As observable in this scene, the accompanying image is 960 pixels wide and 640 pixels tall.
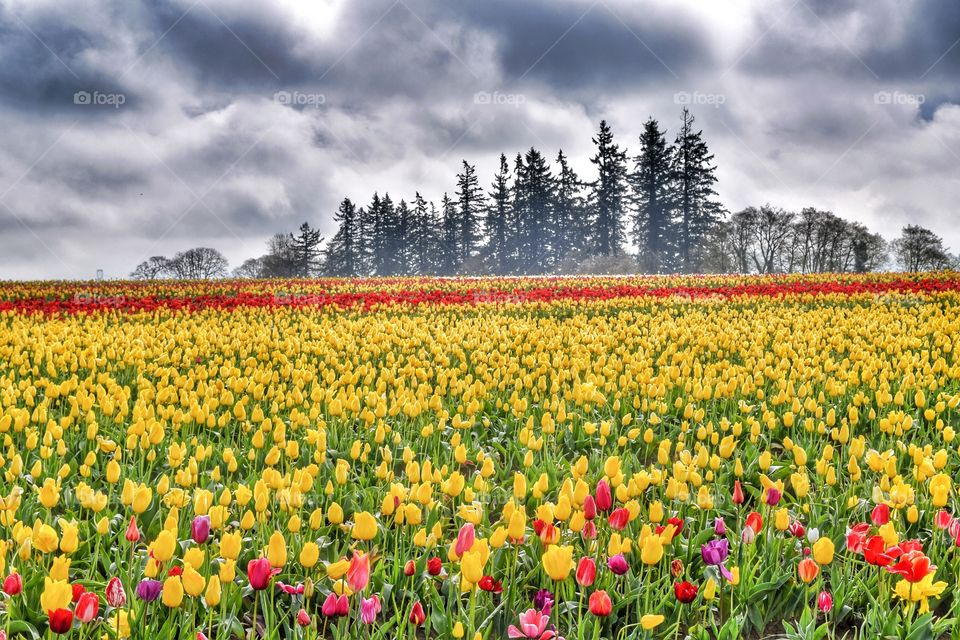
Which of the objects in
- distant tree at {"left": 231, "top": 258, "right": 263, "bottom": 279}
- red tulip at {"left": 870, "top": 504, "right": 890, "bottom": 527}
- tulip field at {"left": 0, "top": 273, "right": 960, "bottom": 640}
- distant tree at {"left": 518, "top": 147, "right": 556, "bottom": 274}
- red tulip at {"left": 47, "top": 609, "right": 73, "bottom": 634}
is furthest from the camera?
distant tree at {"left": 231, "top": 258, "right": 263, "bottom": 279}

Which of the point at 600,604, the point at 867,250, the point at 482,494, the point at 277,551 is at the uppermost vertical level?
the point at 867,250

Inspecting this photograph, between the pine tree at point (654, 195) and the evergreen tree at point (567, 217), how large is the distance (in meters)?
7.53

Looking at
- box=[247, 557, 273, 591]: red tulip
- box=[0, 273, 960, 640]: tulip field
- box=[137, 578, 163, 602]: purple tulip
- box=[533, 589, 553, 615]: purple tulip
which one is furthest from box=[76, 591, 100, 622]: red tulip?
box=[533, 589, 553, 615]: purple tulip

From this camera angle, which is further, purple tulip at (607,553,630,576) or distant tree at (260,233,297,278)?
distant tree at (260,233,297,278)

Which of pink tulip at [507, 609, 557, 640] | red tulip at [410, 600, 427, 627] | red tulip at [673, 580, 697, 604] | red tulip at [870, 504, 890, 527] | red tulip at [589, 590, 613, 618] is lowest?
red tulip at [410, 600, 427, 627]

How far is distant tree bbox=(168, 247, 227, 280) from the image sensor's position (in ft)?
252

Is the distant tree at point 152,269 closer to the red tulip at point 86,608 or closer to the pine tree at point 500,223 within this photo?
the pine tree at point 500,223

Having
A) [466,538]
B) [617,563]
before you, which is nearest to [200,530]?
[466,538]

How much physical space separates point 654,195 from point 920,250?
89.0 ft

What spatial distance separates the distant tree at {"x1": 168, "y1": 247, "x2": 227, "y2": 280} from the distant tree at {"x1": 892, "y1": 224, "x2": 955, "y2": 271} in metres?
72.2

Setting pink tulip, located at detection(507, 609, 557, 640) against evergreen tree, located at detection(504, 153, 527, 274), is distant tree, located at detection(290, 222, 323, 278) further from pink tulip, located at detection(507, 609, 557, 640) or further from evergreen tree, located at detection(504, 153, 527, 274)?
pink tulip, located at detection(507, 609, 557, 640)

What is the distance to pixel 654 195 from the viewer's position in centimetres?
5241

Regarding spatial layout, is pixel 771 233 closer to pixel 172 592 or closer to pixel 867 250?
pixel 867 250

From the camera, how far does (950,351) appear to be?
780cm
